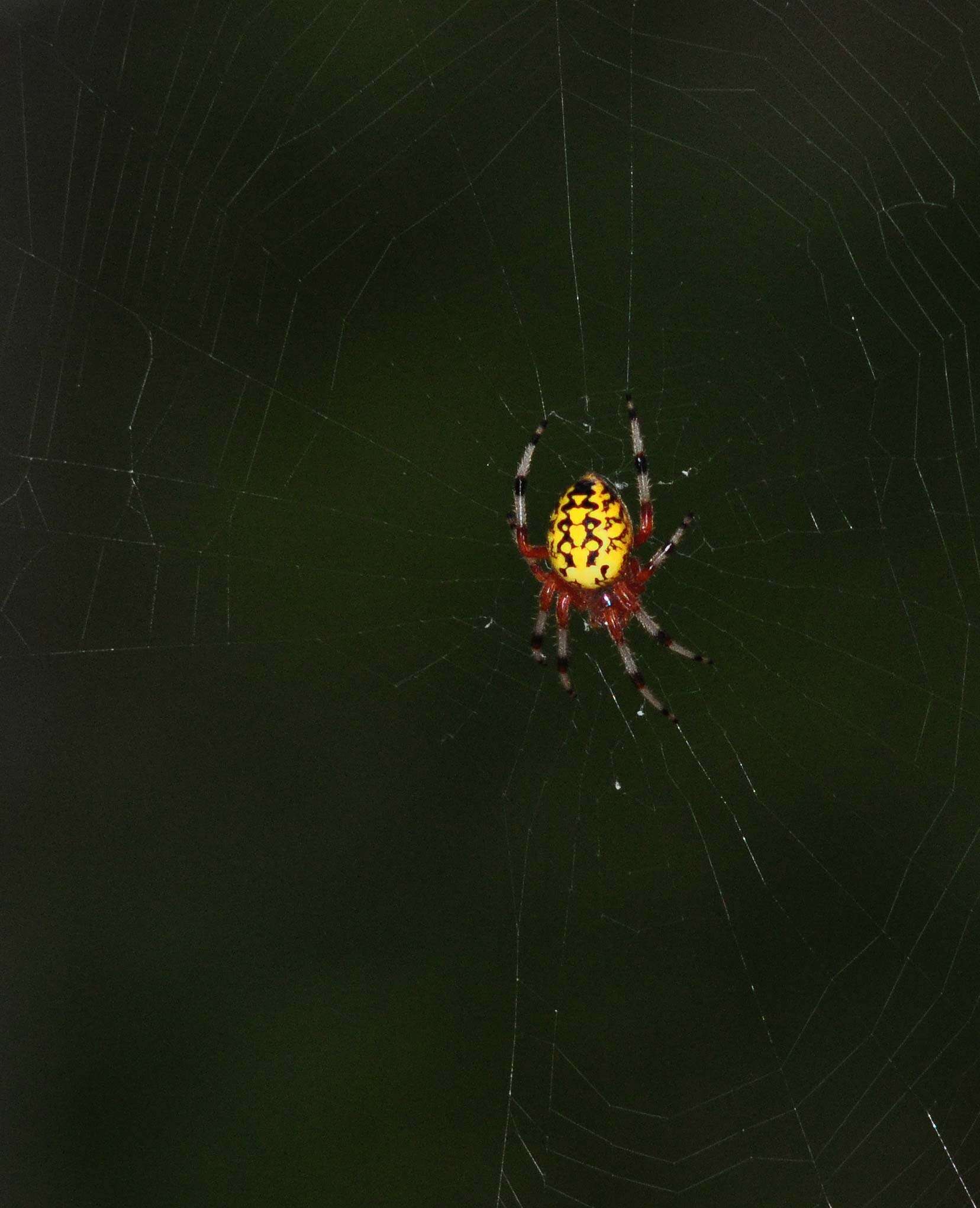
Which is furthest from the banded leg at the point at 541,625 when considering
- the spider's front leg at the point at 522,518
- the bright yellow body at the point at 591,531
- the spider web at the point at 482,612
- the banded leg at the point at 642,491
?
the banded leg at the point at 642,491

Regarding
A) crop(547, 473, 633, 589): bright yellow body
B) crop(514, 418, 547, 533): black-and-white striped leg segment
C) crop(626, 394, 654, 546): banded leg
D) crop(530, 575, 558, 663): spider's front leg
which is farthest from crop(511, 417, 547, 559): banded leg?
crop(626, 394, 654, 546): banded leg

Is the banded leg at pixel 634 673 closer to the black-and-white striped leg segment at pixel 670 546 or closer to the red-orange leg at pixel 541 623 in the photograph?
the red-orange leg at pixel 541 623

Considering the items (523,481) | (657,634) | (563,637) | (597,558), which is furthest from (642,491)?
(563,637)

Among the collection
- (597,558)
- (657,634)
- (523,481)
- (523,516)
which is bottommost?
(657,634)

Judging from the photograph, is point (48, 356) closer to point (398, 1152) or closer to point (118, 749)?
point (118, 749)

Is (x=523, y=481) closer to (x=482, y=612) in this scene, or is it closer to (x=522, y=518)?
(x=522, y=518)

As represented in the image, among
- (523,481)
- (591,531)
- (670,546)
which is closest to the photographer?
(591,531)

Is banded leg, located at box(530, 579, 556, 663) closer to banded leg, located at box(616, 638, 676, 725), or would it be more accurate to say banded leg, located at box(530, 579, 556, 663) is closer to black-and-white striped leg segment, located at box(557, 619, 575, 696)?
black-and-white striped leg segment, located at box(557, 619, 575, 696)
